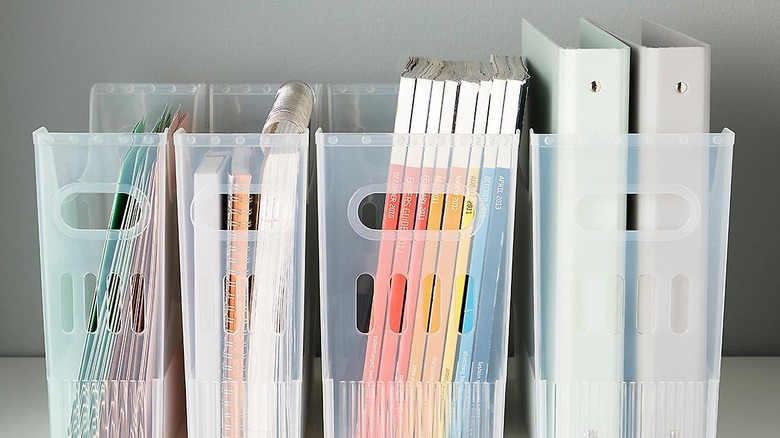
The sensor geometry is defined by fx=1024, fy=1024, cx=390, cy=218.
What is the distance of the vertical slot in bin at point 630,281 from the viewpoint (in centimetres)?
89

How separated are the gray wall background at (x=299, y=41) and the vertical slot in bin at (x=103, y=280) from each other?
369 mm

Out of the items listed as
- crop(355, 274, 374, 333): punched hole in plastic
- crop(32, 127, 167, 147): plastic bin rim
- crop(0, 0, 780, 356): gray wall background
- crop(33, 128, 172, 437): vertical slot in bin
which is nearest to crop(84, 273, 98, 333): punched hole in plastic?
crop(33, 128, 172, 437): vertical slot in bin

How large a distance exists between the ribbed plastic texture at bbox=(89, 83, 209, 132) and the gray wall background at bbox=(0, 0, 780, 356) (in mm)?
99

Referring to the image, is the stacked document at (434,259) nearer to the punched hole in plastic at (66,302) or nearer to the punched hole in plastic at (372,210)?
the punched hole in plastic at (372,210)

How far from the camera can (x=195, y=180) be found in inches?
35.2

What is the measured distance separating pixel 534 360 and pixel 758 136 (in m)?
0.52

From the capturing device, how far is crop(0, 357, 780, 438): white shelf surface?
41.8 inches

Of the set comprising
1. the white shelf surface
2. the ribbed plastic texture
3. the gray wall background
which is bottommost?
the white shelf surface

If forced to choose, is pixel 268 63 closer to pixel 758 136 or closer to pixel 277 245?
pixel 277 245

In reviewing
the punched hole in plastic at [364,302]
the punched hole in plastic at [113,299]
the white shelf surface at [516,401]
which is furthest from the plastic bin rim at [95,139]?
the white shelf surface at [516,401]

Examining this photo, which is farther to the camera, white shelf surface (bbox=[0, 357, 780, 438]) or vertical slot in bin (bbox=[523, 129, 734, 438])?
white shelf surface (bbox=[0, 357, 780, 438])

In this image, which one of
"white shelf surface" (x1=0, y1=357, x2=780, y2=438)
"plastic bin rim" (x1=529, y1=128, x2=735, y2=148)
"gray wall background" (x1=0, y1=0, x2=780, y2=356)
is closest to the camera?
"plastic bin rim" (x1=529, y1=128, x2=735, y2=148)

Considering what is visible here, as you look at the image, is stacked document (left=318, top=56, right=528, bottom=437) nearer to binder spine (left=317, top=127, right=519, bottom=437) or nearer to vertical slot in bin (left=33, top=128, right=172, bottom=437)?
binder spine (left=317, top=127, right=519, bottom=437)

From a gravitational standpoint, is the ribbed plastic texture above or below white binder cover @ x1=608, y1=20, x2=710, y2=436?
above
